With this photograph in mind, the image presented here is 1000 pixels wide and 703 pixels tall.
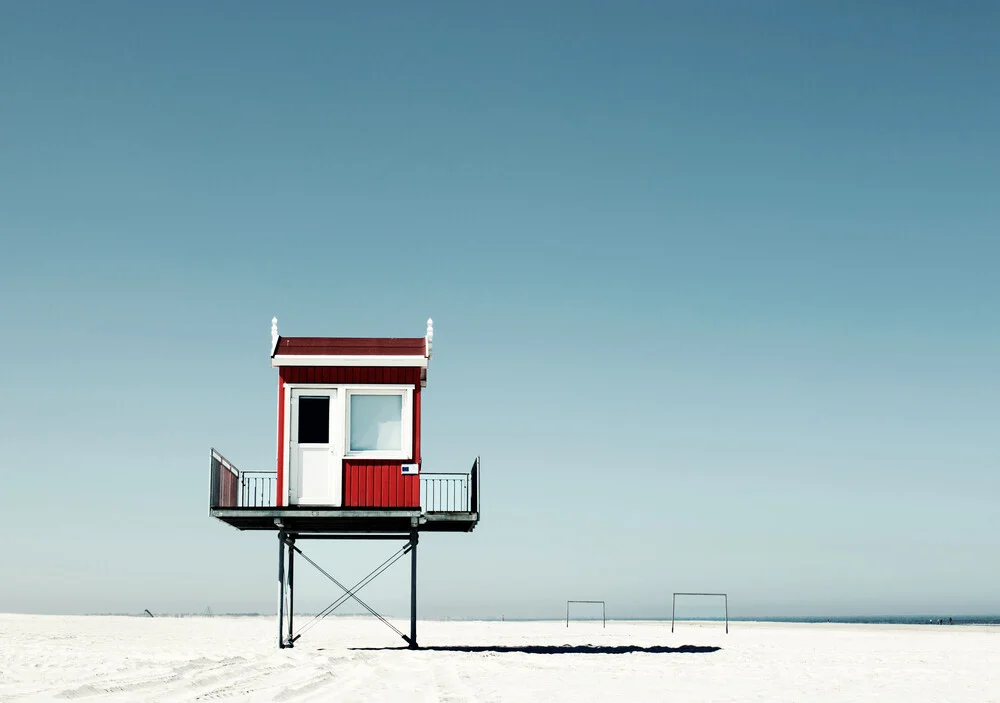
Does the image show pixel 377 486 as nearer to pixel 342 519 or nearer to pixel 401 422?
pixel 342 519

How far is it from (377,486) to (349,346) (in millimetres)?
2928

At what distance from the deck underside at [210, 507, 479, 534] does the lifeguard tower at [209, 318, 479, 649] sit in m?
0.02

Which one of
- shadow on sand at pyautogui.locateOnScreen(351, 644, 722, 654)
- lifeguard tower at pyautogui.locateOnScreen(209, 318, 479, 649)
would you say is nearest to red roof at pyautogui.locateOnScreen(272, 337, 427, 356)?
lifeguard tower at pyautogui.locateOnScreen(209, 318, 479, 649)

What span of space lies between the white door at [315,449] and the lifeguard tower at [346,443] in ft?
0.06

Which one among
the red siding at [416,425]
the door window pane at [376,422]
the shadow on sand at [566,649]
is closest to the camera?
the red siding at [416,425]

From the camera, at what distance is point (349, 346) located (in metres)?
23.2

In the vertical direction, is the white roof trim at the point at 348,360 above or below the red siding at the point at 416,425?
above

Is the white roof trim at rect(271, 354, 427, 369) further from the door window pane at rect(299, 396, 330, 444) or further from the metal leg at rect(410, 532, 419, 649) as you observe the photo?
the metal leg at rect(410, 532, 419, 649)

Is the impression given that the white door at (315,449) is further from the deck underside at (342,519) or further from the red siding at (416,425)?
the red siding at (416,425)

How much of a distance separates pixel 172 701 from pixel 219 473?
949 centimetres

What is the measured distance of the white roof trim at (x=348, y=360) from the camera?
22781 millimetres

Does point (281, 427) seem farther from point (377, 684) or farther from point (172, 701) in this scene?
→ point (172, 701)

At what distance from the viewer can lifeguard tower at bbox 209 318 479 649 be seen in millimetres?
22359

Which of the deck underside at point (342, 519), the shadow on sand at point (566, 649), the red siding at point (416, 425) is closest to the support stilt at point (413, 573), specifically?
the deck underside at point (342, 519)
